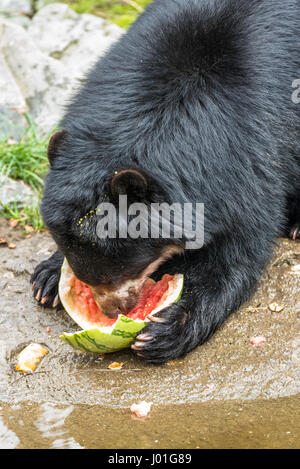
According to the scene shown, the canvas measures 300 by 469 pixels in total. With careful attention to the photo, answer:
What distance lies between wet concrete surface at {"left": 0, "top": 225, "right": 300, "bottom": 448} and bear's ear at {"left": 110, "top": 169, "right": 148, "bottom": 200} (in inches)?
40.5

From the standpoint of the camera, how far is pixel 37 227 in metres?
5.41

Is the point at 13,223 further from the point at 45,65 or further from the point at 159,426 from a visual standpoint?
the point at 159,426

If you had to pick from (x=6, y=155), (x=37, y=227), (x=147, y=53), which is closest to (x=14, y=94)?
(x=6, y=155)

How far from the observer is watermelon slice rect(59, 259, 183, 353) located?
355 cm

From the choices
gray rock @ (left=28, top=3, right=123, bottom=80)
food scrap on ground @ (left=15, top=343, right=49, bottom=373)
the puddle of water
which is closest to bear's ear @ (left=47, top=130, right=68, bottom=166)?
food scrap on ground @ (left=15, top=343, right=49, bottom=373)

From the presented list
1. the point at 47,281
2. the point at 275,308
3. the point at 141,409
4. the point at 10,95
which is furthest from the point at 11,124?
the point at 141,409

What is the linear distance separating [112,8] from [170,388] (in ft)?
26.0

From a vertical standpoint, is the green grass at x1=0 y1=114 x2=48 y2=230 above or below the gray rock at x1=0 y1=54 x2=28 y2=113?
below

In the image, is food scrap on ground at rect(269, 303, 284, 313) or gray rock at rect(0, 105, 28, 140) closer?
food scrap on ground at rect(269, 303, 284, 313)

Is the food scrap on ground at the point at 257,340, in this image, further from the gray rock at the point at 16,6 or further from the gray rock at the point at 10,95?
the gray rock at the point at 16,6

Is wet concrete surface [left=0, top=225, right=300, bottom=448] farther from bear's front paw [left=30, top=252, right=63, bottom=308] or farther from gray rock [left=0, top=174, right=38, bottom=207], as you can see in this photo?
gray rock [left=0, top=174, right=38, bottom=207]

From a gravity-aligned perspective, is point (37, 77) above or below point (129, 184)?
below

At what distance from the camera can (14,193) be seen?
5.73 meters

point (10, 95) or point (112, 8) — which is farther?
point (112, 8)
